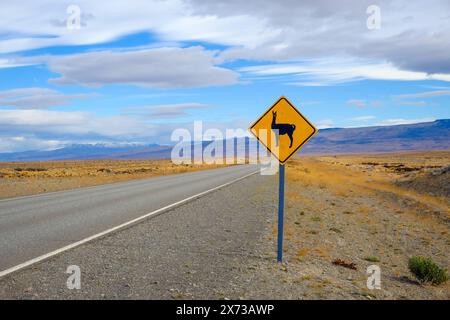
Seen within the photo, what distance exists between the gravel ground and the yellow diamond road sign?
2.17 m

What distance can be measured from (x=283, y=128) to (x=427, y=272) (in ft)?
14.3

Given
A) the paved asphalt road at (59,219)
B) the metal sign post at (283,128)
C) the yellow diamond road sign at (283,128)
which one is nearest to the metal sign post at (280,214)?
the metal sign post at (283,128)

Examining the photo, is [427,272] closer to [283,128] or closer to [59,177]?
[283,128]

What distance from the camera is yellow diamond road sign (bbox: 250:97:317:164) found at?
771 centimetres

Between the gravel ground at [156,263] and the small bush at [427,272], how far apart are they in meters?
3.30

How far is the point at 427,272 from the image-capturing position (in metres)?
9.05

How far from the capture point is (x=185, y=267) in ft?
24.9

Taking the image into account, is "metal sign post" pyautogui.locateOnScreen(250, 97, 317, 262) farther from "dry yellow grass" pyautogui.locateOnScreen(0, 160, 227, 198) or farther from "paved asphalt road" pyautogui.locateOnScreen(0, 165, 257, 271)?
"dry yellow grass" pyautogui.locateOnScreen(0, 160, 227, 198)

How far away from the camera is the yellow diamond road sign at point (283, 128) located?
25.3 ft

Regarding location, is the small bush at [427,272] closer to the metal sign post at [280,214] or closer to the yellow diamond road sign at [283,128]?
the metal sign post at [280,214]

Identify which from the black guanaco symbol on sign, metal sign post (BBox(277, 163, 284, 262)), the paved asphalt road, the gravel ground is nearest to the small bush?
metal sign post (BBox(277, 163, 284, 262))
